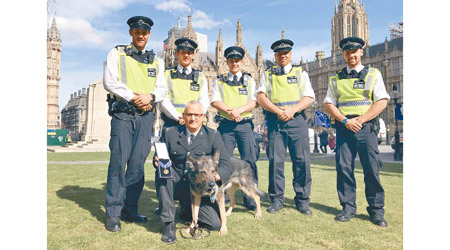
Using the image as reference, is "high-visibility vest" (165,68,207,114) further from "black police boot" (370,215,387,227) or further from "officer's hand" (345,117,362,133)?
"black police boot" (370,215,387,227)

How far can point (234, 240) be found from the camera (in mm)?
3195

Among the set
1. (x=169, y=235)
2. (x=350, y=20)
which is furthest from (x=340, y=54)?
(x=169, y=235)

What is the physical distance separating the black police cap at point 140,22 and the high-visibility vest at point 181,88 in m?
0.84

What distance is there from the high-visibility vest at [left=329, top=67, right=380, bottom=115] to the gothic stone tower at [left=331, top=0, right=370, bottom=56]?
242 ft

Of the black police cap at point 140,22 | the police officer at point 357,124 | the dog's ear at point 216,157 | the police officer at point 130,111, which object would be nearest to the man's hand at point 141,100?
the police officer at point 130,111

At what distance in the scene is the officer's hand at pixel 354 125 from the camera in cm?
394

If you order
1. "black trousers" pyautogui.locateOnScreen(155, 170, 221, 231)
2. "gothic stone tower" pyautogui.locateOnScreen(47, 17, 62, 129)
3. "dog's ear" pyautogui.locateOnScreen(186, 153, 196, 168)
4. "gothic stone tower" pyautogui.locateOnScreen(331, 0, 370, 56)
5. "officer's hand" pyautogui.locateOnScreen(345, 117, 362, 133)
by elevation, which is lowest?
"black trousers" pyautogui.locateOnScreen(155, 170, 221, 231)

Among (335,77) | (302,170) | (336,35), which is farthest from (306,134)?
(336,35)

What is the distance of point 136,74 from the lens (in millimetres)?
3865

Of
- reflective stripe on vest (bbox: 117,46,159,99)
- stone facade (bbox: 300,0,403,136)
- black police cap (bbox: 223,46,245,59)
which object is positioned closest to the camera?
reflective stripe on vest (bbox: 117,46,159,99)

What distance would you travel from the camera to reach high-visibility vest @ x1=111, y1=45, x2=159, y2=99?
3.79m

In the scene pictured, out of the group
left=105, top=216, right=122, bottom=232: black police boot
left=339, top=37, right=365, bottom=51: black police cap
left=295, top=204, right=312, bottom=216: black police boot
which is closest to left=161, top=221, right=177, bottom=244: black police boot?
left=105, top=216, right=122, bottom=232: black police boot
